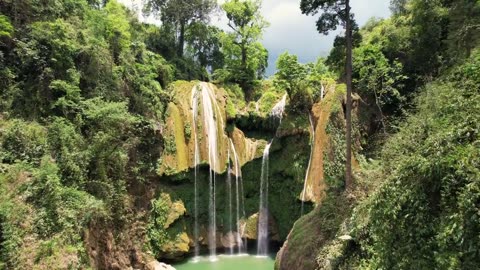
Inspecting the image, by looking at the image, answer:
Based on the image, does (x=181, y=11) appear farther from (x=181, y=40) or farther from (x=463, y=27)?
(x=463, y=27)

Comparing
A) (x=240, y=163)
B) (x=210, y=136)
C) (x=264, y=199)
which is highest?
(x=210, y=136)

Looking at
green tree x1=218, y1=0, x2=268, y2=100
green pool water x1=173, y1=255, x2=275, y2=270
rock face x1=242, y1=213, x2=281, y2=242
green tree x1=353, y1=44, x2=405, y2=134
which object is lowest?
green pool water x1=173, y1=255, x2=275, y2=270

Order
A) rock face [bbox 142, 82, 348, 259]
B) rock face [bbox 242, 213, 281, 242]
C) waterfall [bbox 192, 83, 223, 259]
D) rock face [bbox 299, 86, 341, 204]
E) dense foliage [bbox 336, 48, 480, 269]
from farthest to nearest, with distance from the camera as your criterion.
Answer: rock face [bbox 242, 213, 281, 242] < waterfall [bbox 192, 83, 223, 259] < rock face [bbox 142, 82, 348, 259] < rock face [bbox 299, 86, 341, 204] < dense foliage [bbox 336, 48, 480, 269]

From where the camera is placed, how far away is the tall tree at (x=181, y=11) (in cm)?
2941

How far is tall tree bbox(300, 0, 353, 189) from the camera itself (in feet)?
43.0

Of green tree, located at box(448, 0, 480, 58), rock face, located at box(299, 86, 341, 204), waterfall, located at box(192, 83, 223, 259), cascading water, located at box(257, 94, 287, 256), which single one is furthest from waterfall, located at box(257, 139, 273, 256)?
green tree, located at box(448, 0, 480, 58)

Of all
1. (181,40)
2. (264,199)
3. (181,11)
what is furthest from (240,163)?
(181,11)

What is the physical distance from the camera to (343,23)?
13.5 m

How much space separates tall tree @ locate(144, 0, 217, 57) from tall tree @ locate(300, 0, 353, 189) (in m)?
17.3

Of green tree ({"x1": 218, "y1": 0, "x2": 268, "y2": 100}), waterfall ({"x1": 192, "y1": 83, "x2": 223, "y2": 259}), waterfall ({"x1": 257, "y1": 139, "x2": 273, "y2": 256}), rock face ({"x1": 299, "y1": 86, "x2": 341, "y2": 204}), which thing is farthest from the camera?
green tree ({"x1": 218, "y1": 0, "x2": 268, "y2": 100})

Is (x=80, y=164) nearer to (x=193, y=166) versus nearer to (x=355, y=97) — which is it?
(x=193, y=166)

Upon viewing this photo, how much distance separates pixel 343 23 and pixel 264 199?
10779mm

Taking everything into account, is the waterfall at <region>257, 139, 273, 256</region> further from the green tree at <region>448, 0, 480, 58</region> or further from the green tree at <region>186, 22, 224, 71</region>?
the green tree at <region>186, 22, 224, 71</region>

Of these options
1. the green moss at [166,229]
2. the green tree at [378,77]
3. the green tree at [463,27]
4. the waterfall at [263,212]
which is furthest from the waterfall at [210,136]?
the green tree at [463,27]
